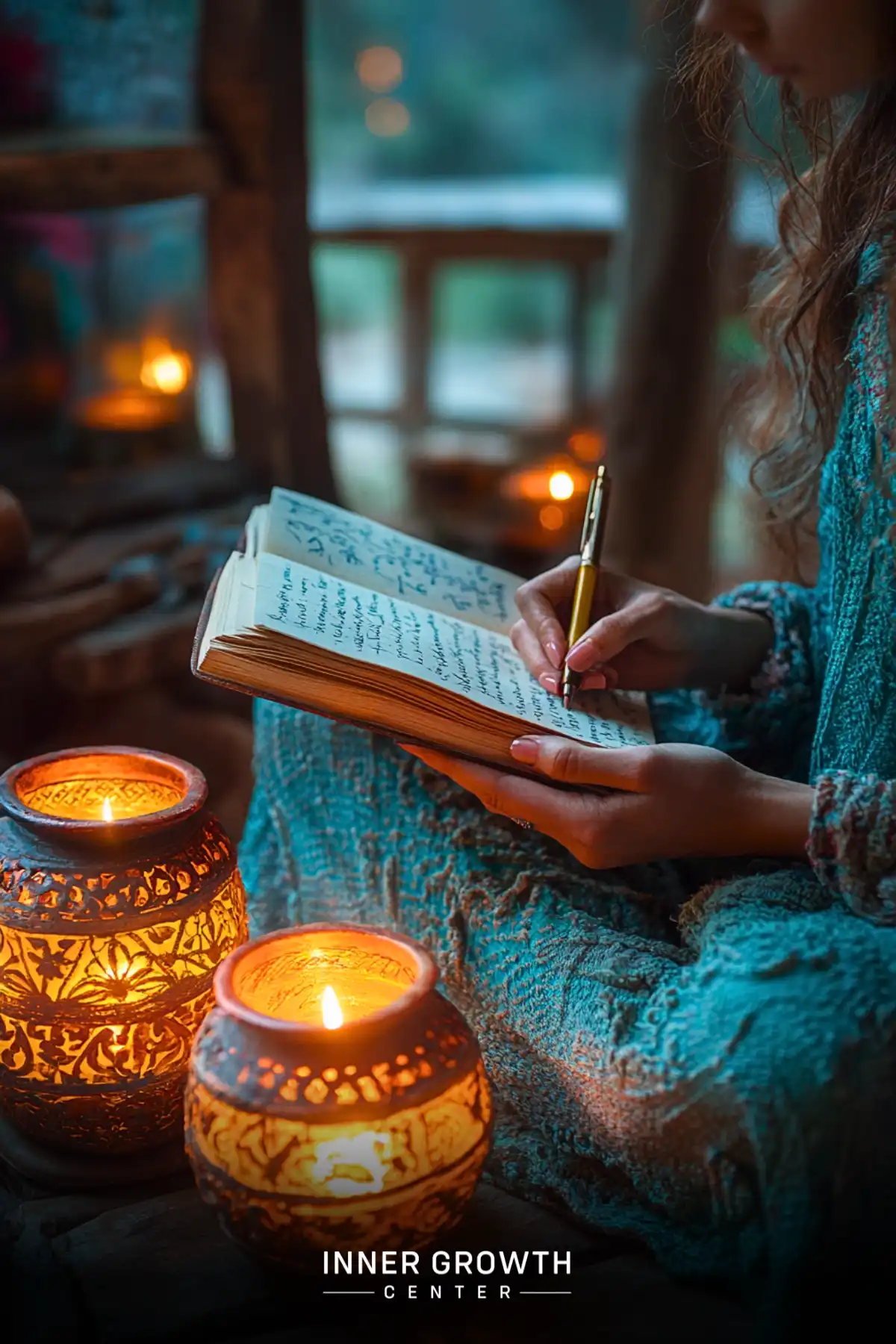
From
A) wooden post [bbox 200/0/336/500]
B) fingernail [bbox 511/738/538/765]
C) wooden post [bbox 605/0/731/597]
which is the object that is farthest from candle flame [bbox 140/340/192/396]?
fingernail [bbox 511/738/538/765]

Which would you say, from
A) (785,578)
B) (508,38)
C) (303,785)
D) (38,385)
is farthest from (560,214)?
(303,785)

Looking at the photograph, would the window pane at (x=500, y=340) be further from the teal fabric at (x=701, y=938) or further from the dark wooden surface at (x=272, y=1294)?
the dark wooden surface at (x=272, y=1294)

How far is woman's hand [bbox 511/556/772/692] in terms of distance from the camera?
1219 mm

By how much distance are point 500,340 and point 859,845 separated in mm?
5419

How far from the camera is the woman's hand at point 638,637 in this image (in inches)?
48.0

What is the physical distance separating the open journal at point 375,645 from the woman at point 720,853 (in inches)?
1.6

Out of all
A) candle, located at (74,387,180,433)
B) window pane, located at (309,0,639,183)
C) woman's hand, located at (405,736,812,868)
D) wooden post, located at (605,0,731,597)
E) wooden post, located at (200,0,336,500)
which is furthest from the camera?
window pane, located at (309,0,639,183)

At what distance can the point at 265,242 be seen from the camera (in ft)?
8.59

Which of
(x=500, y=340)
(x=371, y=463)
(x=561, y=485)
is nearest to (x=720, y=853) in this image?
(x=561, y=485)

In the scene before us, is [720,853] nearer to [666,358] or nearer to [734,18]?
[734,18]

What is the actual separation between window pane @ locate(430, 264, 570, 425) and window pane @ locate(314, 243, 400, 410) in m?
0.29

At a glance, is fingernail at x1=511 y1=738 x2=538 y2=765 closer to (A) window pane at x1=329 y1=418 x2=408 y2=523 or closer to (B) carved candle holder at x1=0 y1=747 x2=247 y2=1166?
(B) carved candle holder at x1=0 y1=747 x2=247 y2=1166

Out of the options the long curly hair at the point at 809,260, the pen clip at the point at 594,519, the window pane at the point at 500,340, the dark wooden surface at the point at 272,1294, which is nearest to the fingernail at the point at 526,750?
the pen clip at the point at 594,519

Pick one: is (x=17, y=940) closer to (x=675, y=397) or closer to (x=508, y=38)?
(x=675, y=397)
